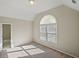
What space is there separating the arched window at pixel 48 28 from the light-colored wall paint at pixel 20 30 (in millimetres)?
1281

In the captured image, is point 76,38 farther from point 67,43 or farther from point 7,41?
point 7,41

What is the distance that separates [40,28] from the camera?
6797 millimetres

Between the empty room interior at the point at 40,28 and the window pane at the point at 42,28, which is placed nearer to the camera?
the empty room interior at the point at 40,28

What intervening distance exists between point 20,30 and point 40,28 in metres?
1.55

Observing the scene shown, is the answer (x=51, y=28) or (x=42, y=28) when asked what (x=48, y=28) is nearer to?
(x=51, y=28)

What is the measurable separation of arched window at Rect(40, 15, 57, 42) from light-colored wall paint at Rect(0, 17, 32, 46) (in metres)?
1.28

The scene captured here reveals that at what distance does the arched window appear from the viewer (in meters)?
5.57

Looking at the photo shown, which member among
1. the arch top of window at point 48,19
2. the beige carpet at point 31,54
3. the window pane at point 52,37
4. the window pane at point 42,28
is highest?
the arch top of window at point 48,19

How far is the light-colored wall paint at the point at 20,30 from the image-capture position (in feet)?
20.9

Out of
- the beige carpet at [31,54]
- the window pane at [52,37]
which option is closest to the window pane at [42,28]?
the window pane at [52,37]

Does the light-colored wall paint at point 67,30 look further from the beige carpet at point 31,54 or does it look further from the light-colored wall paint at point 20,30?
the light-colored wall paint at point 20,30

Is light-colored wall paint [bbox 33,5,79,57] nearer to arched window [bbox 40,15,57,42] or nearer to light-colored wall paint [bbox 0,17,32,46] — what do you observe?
arched window [bbox 40,15,57,42]

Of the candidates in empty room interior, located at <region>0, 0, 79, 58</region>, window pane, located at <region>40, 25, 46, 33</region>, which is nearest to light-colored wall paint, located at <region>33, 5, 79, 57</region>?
empty room interior, located at <region>0, 0, 79, 58</region>

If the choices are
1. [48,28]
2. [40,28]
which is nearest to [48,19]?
[48,28]
